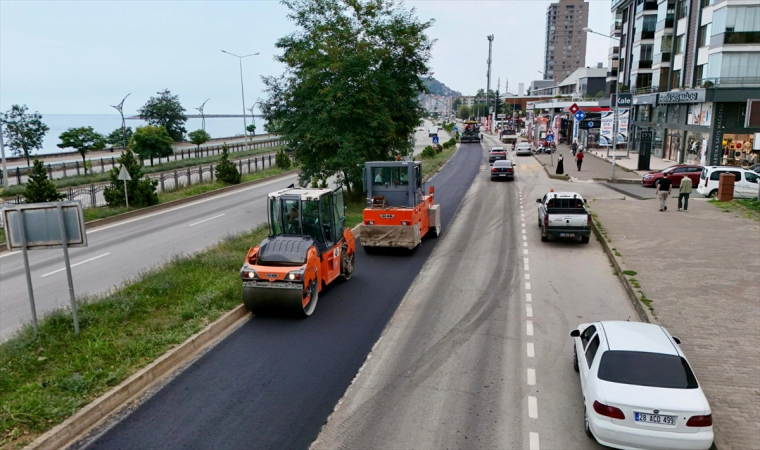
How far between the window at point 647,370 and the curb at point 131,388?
6.91m

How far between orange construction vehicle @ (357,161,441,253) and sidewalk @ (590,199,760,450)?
21.1 feet

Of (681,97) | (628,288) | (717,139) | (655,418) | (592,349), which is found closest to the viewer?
(655,418)

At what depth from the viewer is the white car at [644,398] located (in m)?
6.88

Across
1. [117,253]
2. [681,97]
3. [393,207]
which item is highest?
[681,97]

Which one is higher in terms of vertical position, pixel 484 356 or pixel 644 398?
pixel 644 398

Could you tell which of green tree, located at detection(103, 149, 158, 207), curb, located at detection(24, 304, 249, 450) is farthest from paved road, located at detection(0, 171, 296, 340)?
curb, located at detection(24, 304, 249, 450)

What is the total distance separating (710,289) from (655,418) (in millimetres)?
8730

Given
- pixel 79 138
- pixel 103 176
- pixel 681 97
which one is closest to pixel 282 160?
pixel 103 176

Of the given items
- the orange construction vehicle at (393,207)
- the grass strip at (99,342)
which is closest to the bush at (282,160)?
the orange construction vehicle at (393,207)

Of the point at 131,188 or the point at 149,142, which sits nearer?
the point at 131,188

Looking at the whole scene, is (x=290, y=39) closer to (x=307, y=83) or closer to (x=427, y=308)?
(x=307, y=83)

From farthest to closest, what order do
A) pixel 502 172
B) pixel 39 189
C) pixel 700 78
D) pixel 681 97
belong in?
pixel 681 97, pixel 700 78, pixel 502 172, pixel 39 189

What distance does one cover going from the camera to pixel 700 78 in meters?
43.8

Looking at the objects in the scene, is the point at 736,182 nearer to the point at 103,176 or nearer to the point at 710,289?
the point at 710,289
